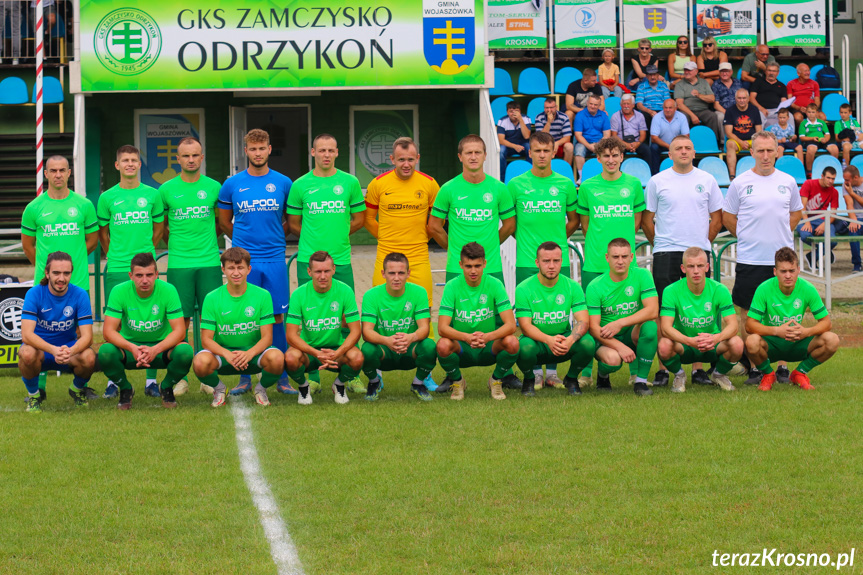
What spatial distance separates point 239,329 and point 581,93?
11.7 m

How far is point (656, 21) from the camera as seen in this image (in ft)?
70.6

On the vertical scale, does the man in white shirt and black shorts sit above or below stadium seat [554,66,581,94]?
below

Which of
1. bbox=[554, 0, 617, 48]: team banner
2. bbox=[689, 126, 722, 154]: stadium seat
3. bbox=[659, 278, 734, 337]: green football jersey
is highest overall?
bbox=[554, 0, 617, 48]: team banner

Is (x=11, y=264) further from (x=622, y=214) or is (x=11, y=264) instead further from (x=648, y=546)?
(x=648, y=546)

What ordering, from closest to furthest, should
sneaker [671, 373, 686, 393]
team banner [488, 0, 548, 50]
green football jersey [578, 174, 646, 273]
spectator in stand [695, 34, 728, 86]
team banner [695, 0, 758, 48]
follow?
1. sneaker [671, 373, 686, 393]
2. green football jersey [578, 174, 646, 273]
3. spectator in stand [695, 34, 728, 86]
4. team banner [488, 0, 548, 50]
5. team banner [695, 0, 758, 48]

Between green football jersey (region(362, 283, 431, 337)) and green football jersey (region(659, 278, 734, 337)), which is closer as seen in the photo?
green football jersey (region(362, 283, 431, 337))

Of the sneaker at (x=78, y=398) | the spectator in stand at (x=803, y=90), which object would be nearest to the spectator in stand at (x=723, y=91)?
the spectator in stand at (x=803, y=90)

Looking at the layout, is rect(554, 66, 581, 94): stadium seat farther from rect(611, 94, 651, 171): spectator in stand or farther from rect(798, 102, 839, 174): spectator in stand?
rect(798, 102, 839, 174): spectator in stand

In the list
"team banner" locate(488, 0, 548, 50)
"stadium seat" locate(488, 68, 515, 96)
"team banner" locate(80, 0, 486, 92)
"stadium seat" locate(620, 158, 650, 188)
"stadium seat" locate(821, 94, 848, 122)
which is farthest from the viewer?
"stadium seat" locate(821, 94, 848, 122)

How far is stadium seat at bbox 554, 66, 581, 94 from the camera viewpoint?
2098 centimetres

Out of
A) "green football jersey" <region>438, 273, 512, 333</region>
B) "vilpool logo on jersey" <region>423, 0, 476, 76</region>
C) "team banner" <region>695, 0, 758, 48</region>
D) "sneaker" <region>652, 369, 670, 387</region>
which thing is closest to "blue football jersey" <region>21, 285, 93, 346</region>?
"green football jersey" <region>438, 273, 512, 333</region>

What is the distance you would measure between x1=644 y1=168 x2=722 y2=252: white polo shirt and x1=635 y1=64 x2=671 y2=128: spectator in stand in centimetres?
976

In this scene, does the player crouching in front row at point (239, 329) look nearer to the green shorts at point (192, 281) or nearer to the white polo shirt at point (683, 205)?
the green shorts at point (192, 281)

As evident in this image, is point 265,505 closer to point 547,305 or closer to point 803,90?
point 547,305
